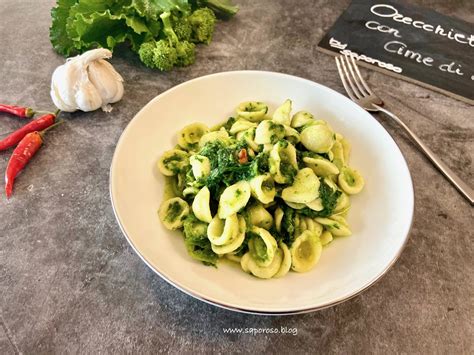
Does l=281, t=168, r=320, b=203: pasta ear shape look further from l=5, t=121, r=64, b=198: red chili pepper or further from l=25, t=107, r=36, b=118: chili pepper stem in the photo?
l=25, t=107, r=36, b=118: chili pepper stem

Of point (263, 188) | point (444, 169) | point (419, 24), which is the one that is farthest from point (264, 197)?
point (419, 24)

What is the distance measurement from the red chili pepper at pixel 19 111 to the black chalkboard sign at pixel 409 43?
4.34 ft

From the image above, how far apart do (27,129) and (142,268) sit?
763mm

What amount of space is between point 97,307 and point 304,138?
2.53 ft

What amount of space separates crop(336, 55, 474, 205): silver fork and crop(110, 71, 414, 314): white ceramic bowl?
316 mm

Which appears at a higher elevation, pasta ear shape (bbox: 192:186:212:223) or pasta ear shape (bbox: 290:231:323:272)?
pasta ear shape (bbox: 192:186:212:223)

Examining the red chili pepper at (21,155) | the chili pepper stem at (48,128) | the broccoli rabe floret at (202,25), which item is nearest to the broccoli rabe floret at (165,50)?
the broccoli rabe floret at (202,25)

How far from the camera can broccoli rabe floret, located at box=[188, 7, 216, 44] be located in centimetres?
199

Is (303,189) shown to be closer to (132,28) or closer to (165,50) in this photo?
(165,50)

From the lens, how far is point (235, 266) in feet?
3.82

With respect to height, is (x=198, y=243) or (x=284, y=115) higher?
(x=284, y=115)

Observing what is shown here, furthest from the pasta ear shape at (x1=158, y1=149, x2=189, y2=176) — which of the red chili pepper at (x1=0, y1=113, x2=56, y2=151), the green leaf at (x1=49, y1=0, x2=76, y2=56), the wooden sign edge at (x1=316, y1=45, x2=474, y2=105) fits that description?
the wooden sign edge at (x1=316, y1=45, x2=474, y2=105)

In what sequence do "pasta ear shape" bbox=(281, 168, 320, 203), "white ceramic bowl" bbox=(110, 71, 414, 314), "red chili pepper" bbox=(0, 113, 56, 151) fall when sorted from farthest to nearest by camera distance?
1. "red chili pepper" bbox=(0, 113, 56, 151)
2. "pasta ear shape" bbox=(281, 168, 320, 203)
3. "white ceramic bowl" bbox=(110, 71, 414, 314)

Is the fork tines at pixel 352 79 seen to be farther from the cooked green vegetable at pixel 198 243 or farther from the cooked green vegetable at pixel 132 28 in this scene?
the cooked green vegetable at pixel 198 243
